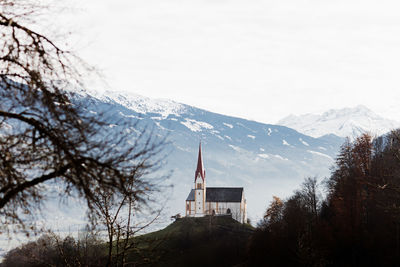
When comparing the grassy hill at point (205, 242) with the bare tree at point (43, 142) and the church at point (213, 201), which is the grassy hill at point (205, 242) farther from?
the bare tree at point (43, 142)

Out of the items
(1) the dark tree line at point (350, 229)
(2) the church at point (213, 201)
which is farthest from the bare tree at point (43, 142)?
(2) the church at point (213, 201)

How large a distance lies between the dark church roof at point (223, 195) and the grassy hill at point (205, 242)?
12.0m

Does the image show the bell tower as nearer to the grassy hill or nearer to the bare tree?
the grassy hill

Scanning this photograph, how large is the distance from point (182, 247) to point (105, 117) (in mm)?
94613

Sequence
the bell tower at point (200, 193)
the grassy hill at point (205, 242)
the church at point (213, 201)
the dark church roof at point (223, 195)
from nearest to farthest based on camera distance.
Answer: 1. the grassy hill at point (205, 242)
2. the church at point (213, 201)
3. the bell tower at point (200, 193)
4. the dark church roof at point (223, 195)

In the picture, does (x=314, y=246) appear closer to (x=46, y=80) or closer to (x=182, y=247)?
(x=182, y=247)

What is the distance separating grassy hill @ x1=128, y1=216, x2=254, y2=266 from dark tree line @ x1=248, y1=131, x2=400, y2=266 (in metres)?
7.07

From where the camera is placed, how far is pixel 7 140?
308 inches

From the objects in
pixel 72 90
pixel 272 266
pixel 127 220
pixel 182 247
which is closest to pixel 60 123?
pixel 72 90

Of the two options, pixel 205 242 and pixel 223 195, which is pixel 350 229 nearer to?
pixel 205 242

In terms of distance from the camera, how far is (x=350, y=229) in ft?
194

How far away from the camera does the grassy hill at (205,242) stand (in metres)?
78.6

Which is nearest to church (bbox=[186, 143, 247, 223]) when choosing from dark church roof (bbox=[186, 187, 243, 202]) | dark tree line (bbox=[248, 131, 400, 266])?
dark church roof (bbox=[186, 187, 243, 202])

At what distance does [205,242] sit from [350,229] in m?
46.3
